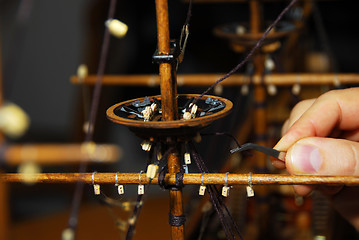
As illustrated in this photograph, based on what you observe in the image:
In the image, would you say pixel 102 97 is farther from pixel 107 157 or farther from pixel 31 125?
pixel 107 157

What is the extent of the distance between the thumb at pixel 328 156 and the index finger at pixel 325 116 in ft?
0.20

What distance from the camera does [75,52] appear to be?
3371 millimetres

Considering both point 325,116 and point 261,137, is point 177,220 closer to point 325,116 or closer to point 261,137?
point 325,116

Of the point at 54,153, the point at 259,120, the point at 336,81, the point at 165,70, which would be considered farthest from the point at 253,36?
the point at 54,153

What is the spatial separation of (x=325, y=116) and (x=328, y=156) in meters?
0.14

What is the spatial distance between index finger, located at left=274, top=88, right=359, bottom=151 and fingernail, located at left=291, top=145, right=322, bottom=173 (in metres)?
0.06

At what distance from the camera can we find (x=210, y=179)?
3.46ft

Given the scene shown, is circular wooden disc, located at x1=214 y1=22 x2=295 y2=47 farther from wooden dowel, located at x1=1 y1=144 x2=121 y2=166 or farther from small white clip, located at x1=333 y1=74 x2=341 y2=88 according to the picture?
wooden dowel, located at x1=1 y1=144 x2=121 y2=166

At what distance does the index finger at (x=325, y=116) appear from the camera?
42.1 inches

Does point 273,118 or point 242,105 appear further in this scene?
point 242,105

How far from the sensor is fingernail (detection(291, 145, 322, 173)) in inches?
39.0

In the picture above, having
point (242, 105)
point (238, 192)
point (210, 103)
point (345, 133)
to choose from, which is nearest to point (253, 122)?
point (238, 192)

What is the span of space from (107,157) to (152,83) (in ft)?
5.54

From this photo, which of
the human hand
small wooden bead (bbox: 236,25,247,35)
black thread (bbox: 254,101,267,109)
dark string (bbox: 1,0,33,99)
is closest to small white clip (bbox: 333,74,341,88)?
black thread (bbox: 254,101,267,109)
